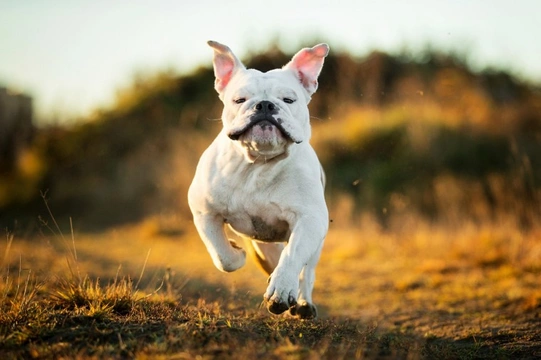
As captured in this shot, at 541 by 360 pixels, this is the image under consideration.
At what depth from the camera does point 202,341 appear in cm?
364

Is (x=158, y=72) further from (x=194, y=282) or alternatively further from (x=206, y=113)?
(x=194, y=282)

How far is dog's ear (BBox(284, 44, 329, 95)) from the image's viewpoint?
5.14 meters

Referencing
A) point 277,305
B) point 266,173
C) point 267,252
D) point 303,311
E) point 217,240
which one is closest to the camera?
point 277,305

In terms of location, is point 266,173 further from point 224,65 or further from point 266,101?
point 224,65

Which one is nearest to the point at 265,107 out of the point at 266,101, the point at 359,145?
the point at 266,101

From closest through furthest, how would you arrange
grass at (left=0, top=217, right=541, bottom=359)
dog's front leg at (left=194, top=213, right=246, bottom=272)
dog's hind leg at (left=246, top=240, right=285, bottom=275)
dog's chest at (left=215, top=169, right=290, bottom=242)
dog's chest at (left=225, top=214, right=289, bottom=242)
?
grass at (left=0, top=217, right=541, bottom=359), dog's chest at (left=215, top=169, right=290, bottom=242), dog's chest at (left=225, top=214, right=289, bottom=242), dog's front leg at (left=194, top=213, right=246, bottom=272), dog's hind leg at (left=246, top=240, right=285, bottom=275)

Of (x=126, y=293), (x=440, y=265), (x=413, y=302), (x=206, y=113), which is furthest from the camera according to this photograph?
(x=206, y=113)

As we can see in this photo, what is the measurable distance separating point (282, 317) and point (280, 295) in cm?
108

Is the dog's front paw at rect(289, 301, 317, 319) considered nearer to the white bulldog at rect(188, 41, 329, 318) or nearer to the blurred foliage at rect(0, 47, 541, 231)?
the white bulldog at rect(188, 41, 329, 318)

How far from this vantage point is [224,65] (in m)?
5.13

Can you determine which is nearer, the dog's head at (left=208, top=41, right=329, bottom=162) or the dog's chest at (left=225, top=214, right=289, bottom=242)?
the dog's head at (left=208, top=41, right=329, bottom=162)

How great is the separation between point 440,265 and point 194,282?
12.0ft

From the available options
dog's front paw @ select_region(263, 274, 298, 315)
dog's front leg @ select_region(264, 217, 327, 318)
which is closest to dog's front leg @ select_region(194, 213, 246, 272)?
dog's front leg @ select_region(264, 217, 327, 318)

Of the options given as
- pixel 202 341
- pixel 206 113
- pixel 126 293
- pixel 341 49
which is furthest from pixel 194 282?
pixel 341 49
